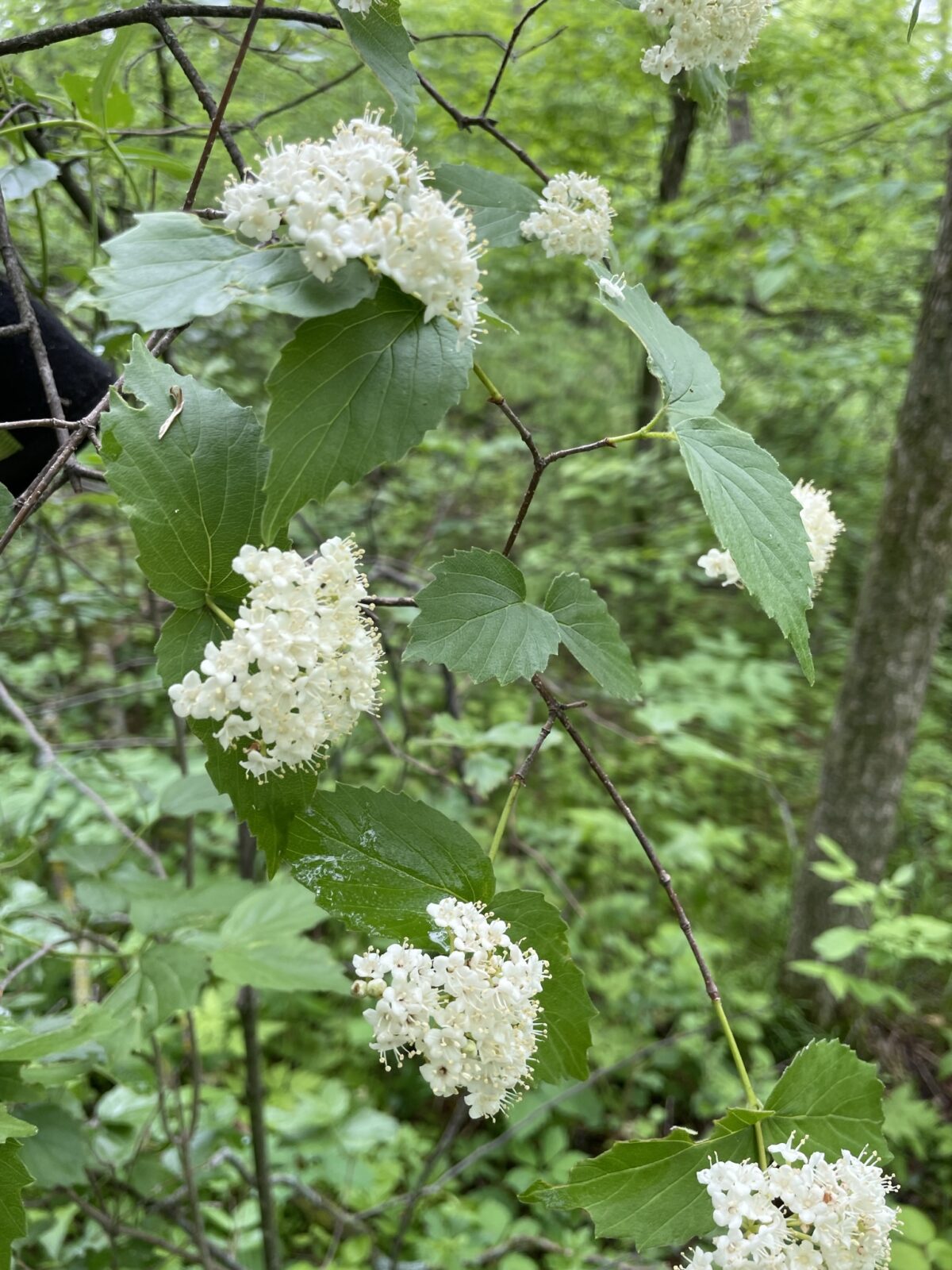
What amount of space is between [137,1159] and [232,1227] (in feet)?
1.99

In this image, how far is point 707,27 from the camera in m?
0.88

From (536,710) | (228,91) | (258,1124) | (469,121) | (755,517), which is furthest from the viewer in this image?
(536,710)

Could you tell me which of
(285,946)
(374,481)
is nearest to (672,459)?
(374,481)

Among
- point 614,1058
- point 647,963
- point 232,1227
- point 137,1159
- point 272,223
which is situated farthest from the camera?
point 647,963

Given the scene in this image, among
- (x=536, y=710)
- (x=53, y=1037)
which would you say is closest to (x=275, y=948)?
(x=53, y=1037)

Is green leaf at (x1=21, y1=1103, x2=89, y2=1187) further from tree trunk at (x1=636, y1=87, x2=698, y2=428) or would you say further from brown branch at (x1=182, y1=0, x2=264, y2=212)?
tree trunk at (x1=636, y1=87, x2=698, y2=428)

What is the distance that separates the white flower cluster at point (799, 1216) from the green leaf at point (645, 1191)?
0.09 feet

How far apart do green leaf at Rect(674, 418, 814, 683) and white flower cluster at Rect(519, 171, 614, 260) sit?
11.9 inches

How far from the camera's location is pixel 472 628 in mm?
763

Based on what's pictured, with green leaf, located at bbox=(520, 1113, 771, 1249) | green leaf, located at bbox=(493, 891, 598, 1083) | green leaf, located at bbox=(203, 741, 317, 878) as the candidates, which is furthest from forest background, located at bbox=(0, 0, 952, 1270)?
green leaf, located at bbox=(520, 1113, 771, 1249)

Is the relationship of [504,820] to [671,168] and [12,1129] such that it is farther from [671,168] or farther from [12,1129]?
[671,168]

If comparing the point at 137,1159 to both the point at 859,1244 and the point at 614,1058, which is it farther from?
the point at 614,1058

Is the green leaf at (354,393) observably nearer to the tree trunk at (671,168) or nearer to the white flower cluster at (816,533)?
the white flower cluster at (816,533)

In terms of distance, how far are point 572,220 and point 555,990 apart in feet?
2.69
